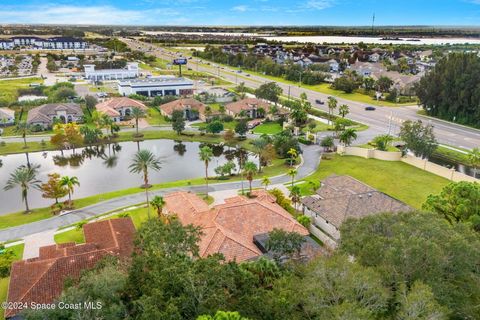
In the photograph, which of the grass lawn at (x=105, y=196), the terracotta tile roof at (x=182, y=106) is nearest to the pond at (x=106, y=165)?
the grass lawn at (x=105, y=196)

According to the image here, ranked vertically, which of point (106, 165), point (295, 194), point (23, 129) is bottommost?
point (106, 165)

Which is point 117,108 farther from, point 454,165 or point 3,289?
point 454,165

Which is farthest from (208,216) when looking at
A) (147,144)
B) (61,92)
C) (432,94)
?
(61,92)

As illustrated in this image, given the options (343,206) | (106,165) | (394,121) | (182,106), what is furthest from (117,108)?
(343,206)

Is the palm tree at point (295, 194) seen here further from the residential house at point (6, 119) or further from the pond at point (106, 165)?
the residential house at point (6, 119)

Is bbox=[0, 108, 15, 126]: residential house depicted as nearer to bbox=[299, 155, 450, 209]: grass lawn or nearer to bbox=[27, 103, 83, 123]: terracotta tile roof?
bbox=[27, 103, 83, 123]: terracotta tile roof

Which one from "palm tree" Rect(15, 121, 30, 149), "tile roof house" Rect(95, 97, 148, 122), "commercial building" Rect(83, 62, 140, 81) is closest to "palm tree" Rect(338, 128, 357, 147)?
"tile roof house" Rect(95, 97, 148, 122)
